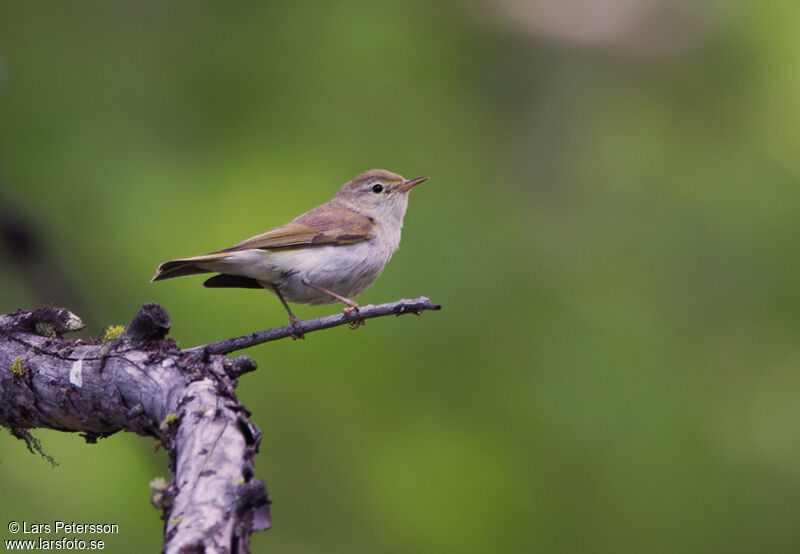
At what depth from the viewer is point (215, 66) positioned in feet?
20.5

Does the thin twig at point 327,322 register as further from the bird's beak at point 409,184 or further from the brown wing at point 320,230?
the bird's beak at point 409,184

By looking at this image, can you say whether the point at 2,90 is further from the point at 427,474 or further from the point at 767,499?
the point at 767,499

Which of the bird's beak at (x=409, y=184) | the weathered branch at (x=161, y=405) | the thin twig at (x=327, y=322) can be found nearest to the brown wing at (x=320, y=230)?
the bird's beak at (x=409, y=184)

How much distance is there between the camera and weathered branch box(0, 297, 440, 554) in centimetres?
229

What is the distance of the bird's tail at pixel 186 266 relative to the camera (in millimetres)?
4579

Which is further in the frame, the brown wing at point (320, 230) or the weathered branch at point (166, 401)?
the brown wing at point (320, 230)

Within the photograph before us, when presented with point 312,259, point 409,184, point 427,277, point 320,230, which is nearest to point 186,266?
point 312,259

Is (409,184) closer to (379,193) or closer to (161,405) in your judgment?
(379,193)

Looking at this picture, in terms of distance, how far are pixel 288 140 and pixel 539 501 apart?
9.57 ft

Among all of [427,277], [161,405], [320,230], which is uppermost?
[320,230]

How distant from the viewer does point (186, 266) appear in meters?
4.81

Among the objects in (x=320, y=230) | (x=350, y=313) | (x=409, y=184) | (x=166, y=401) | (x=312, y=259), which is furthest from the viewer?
(x=409, y=184)

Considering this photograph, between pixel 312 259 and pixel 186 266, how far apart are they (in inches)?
33.9

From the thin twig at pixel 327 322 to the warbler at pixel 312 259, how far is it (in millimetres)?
877
